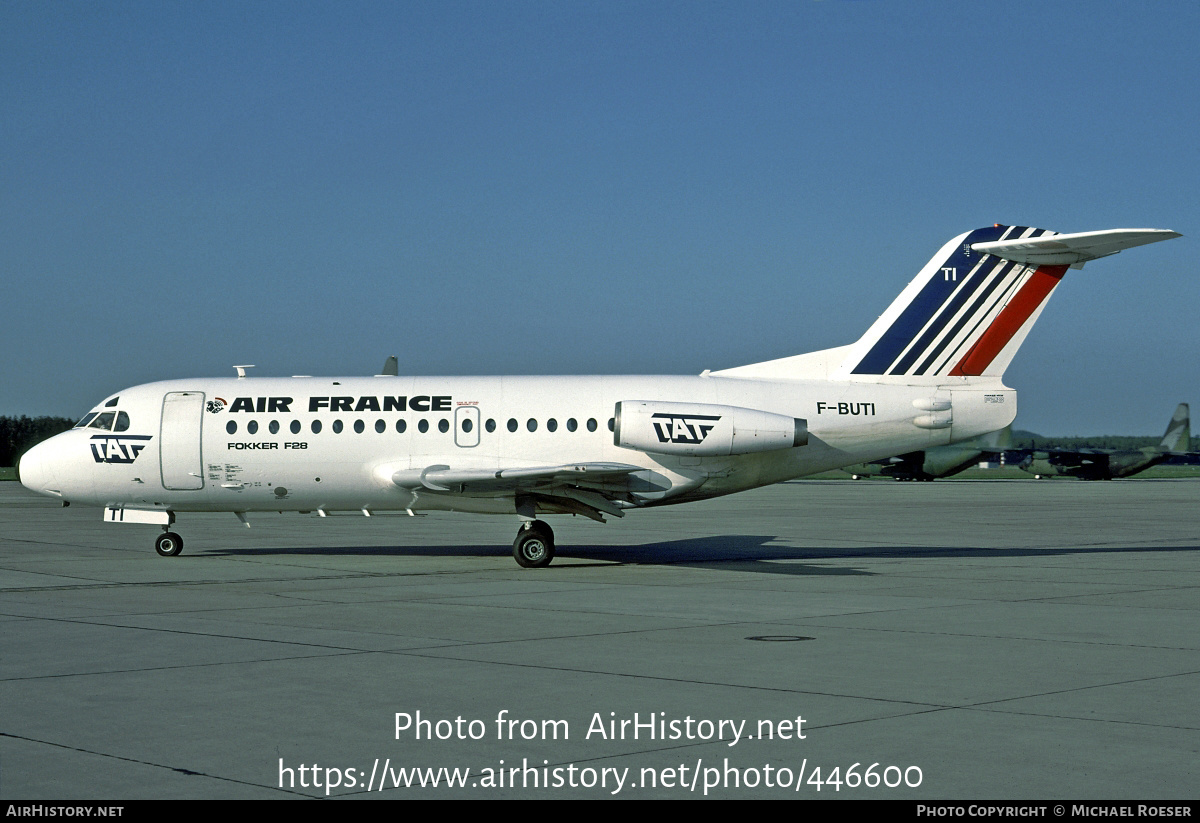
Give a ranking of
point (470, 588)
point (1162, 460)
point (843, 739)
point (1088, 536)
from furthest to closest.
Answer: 1. point (1162, 460)
2. point (1088, 536)
3. point (470, 588)
4. point (843, 739)

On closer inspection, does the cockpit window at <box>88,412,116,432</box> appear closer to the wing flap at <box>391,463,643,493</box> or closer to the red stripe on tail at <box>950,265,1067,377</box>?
the wing flap at <box>391,463,643,493</box>

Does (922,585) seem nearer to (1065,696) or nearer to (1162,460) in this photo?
(1065,696)

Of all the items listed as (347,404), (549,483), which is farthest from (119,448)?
(549,483)

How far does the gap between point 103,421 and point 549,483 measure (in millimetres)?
8793

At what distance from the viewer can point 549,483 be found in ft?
68.5

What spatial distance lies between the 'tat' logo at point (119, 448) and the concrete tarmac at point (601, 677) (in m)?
1.91

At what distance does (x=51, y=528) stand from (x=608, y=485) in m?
18.4

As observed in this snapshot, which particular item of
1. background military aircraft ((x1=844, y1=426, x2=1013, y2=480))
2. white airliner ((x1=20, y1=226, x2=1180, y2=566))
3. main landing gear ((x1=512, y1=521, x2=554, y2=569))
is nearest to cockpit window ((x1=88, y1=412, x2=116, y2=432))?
white airliner ((x1=20, y1=226, x2=1180, y2=566))

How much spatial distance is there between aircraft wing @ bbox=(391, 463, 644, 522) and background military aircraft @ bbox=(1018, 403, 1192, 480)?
221 ft

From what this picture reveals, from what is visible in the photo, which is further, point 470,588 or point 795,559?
point 795,559

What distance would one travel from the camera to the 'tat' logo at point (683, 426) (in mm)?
21156

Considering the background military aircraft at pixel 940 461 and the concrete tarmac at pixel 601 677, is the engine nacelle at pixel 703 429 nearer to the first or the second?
the concrete tarmac at pixel 601 677

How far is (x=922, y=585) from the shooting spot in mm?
18344
